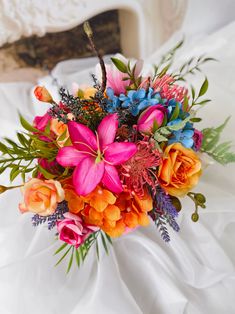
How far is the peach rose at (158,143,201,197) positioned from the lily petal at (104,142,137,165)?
0.22 feet

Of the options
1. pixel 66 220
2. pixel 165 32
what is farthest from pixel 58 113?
pixel 165 32

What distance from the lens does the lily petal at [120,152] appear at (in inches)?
24.2

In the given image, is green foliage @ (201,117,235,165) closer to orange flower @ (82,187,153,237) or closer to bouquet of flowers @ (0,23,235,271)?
bouquet of flowers @ (0,23,235,271)

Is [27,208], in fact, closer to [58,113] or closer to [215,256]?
[58,113]

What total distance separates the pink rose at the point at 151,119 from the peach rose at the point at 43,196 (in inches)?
6.8

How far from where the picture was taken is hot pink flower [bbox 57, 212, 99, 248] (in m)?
0.65

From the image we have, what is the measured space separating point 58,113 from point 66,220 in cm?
18

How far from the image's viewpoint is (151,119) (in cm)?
66

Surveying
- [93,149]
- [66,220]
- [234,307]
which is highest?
[93,149]

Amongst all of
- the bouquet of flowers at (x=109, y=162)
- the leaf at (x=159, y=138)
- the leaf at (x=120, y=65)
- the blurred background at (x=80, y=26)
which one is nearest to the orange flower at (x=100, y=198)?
the bouquet of flowers at (x=109, y=162)

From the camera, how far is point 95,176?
62cm

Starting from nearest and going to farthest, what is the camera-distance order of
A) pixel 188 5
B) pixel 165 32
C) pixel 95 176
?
pixel 95 176, pixel 188 5, pixel 165 32

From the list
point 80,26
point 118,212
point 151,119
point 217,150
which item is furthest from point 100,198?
point 80,26

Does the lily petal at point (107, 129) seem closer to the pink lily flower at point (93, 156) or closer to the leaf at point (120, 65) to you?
the pink lily flower at point (93, 156)
